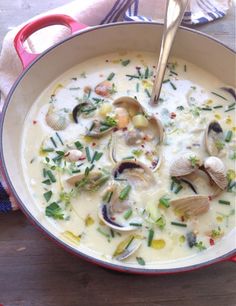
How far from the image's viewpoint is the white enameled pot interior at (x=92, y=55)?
1245 millimetres

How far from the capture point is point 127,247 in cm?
111

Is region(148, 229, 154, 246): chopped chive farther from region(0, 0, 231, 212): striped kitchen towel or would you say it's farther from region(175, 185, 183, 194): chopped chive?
region(0, 0, 231, 212): striped kitchen towel

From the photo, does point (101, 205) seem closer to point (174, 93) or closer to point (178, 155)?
point (178, 155)

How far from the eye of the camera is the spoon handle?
4.14 ft

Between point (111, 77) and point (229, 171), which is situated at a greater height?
point (111, 77)

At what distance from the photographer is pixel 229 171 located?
4.08 ft

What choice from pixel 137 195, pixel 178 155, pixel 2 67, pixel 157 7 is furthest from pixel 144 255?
pixel 157 7

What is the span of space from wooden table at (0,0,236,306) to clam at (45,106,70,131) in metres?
0.29

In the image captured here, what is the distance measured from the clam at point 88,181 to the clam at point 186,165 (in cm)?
18

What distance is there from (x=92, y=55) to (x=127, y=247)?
633 millimetres

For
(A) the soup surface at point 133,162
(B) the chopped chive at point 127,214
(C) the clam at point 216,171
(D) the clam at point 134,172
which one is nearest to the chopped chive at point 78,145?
(A) the soup surface at point 133,162

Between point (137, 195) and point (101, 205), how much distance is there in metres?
0.09

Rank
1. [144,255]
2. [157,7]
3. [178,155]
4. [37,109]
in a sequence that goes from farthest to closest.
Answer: [157,7] → [37,109] → [178,155] → [144,255]

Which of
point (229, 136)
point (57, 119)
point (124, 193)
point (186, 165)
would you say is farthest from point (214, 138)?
point (57, 119)
